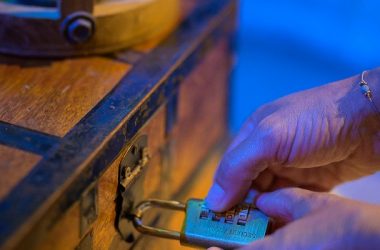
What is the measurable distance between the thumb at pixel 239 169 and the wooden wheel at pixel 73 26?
0.21 m

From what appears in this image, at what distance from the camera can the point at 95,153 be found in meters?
0.48

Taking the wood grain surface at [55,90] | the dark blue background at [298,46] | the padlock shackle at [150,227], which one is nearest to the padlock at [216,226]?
the padlock shackle at [150,227]

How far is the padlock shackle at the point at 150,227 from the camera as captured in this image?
1.86 ft

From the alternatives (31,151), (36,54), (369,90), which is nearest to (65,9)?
(36,54)

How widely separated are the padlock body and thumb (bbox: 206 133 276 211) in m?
0.01

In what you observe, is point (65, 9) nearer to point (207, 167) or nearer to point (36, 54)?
point (36, 54)

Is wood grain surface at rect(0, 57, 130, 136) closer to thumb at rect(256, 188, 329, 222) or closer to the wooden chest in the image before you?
the wooden chest

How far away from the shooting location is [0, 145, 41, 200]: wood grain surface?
45cm

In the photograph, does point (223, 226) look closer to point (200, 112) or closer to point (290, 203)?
point (290, 203)

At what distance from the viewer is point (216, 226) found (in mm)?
559

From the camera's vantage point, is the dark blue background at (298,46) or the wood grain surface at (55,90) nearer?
the wood grain surface at (55,90)

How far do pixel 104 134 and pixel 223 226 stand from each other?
6.1 inches

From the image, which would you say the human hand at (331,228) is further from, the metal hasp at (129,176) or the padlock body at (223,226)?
the metal hasp at (129,176)

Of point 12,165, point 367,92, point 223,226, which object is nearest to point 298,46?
point 367,92
